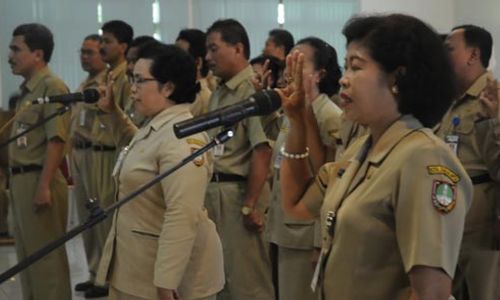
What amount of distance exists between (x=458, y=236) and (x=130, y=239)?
1.17 metres

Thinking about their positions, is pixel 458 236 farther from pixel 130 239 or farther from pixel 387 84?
pixel 130 239

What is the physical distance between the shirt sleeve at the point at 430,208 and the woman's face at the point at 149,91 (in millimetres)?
1167

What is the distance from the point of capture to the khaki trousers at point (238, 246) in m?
3.79

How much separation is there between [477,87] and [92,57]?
284cm

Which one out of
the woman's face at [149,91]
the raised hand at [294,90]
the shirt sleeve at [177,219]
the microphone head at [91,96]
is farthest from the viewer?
the microphone head at [91,96]

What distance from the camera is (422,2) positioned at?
22.4 feet

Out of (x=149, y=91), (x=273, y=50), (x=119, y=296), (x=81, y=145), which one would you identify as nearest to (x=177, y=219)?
(x=119, y=296)

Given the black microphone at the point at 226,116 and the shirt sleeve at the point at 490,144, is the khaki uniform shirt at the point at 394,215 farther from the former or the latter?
the shirt sleeve at the point at 490,144

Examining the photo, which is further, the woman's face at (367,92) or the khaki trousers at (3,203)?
the khaki trousers at (3,203)

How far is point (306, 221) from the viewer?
120 inches

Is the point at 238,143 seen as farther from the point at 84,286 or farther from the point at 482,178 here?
the point at 84,286

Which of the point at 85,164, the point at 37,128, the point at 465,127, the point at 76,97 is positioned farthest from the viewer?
the point at 85,164

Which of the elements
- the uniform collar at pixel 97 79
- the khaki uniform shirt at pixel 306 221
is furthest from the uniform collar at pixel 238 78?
the uniform collar at pixel 97 79

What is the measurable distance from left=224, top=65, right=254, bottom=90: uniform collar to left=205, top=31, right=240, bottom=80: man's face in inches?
1.8
